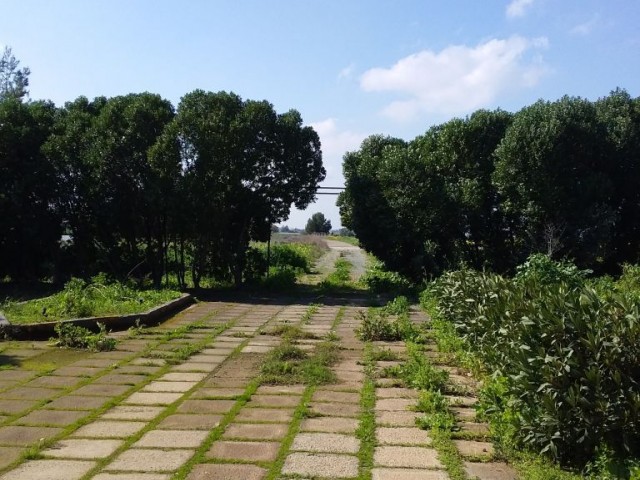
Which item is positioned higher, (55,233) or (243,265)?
(55,233)

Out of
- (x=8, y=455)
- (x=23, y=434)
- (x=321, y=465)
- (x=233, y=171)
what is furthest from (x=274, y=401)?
(x=233, y=171)

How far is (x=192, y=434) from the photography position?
436cm

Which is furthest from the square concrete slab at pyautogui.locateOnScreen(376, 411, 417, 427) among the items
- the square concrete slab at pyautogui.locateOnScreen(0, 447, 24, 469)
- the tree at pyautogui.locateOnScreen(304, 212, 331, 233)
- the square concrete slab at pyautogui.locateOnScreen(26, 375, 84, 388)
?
the tree at pyautogui.locateOnScreen(304, 212, 331, 233)

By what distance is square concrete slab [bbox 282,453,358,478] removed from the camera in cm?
365

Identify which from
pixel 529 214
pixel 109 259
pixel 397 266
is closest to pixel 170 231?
pixel 109 259

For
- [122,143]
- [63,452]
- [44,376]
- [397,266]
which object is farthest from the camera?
[397,266]

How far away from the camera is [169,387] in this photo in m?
5.75

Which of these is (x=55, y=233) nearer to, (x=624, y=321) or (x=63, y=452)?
(x=63, y=452)

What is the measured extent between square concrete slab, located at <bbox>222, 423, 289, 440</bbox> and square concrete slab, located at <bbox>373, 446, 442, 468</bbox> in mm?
770

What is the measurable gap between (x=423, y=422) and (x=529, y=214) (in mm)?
10946

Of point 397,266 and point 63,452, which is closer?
point 63,452

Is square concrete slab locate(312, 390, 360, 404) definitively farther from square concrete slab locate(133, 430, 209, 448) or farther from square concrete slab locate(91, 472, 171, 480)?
square concrete slab locate(91, 472, 171, 480)

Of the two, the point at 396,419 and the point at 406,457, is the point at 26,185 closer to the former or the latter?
the point at 396,419

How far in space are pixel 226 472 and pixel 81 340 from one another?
464 centimetres
